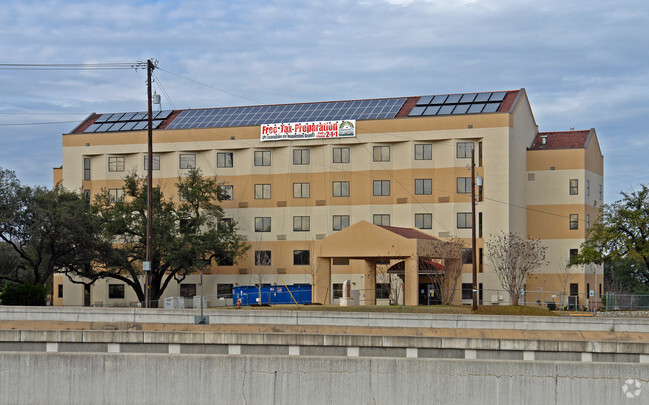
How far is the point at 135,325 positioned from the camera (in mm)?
37125

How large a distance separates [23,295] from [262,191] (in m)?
26.4

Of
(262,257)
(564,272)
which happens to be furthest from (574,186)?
(262,257)

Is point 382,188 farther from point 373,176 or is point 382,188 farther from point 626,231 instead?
point 626,231

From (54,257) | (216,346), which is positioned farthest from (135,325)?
(54,257)

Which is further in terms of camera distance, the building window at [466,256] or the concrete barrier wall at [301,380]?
the building window at [466,256]

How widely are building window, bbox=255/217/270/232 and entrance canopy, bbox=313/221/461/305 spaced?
14269 mm

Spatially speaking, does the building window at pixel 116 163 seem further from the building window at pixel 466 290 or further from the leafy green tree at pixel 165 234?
the building window at pixel 466 290

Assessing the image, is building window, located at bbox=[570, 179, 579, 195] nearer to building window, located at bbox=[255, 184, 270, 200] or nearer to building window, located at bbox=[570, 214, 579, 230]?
building window, located at bbox=[570, 214, 579, 230]

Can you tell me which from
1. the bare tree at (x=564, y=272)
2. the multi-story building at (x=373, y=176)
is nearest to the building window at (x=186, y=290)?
the multi-story building at (x=373, y=176)

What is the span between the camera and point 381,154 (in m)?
70.8

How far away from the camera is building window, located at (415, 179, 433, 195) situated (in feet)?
229

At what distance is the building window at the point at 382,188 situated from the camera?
70.4 m

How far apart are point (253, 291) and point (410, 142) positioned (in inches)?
692

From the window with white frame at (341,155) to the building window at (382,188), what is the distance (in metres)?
3.26
